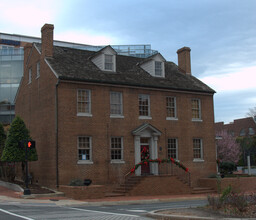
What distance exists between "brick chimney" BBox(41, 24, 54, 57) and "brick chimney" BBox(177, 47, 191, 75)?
12.3 meters

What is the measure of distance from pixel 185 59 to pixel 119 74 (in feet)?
27.1

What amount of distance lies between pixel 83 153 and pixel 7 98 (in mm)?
36887

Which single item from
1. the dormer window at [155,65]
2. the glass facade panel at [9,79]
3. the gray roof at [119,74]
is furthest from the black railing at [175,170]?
the glass facade panel at [9,79]

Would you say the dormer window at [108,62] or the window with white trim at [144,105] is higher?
the dormer window at [108,62]

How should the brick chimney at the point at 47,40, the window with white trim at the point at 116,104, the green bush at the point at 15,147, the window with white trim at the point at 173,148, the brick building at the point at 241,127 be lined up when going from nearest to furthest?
1. the green bush at the point at 15,147
2. the brick chimney at the point at 47,40
3. the window with white trim at the point at 116,104
4. the window with white trim at the point at 173,148
5. the brick building at the point at 241,127

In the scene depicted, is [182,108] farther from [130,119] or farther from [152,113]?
[130,119]

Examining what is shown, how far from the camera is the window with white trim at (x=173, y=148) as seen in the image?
88.8 feet

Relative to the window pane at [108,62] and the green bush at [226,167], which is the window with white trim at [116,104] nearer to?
the window pane at [108,62]

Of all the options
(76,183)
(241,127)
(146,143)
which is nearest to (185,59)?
(146,143)

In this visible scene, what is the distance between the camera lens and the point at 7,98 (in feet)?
185

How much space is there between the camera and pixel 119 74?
26.4m

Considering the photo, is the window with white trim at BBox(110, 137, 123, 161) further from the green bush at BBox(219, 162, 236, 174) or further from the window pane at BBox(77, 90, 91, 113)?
the green bush at BBox(219, 162, 236, 174)

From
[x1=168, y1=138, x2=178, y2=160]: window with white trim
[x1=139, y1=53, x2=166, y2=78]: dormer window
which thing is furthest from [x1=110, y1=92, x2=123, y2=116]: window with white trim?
[x1=168, y1=138, x2=178, y2=160]: window with white trim

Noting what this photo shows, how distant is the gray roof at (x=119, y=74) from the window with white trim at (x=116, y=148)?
153 inches
